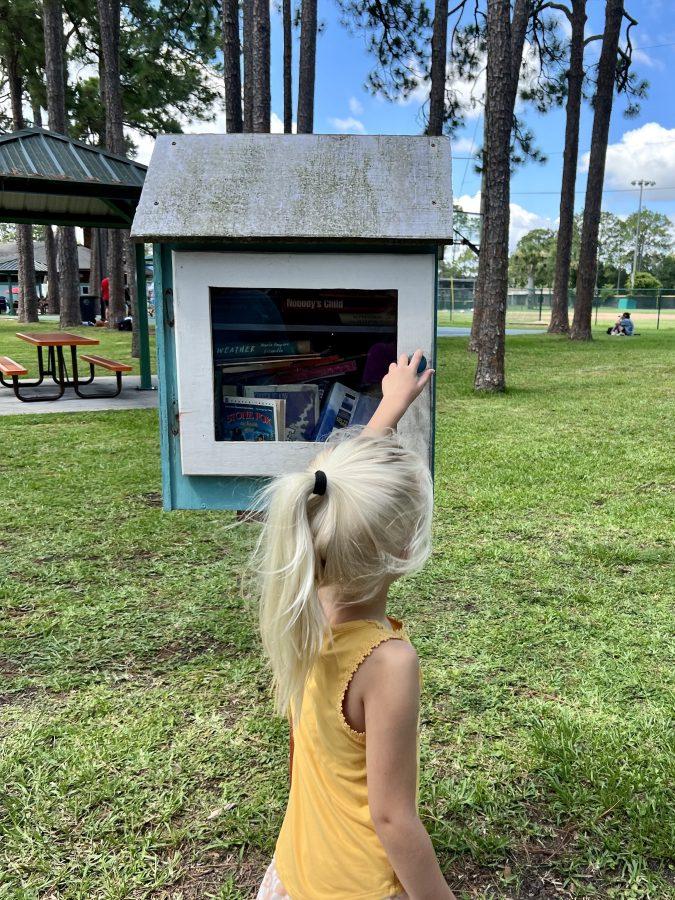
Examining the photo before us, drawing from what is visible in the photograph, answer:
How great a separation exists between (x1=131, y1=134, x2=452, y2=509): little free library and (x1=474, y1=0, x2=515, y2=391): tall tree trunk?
734 cm

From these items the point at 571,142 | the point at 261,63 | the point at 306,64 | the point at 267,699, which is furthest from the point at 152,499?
the point at 571,142

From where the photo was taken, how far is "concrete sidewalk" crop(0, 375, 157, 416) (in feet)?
26.2

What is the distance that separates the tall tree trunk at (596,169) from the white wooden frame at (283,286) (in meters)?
16.0

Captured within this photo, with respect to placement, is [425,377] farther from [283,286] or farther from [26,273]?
[26,273]

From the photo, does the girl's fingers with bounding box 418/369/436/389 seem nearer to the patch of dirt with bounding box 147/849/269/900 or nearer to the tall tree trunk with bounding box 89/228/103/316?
the patch of dirt with bounding box 147/849/269/900

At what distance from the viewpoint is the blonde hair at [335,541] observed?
1.15 metres

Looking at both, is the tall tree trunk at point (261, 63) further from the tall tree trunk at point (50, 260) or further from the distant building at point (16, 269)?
the distant building at point (16, 269)

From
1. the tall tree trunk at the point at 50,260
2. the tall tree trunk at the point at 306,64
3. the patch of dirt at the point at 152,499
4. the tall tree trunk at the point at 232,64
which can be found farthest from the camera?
the tall tree trunk at the point at 50,260

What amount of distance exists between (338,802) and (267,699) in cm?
135

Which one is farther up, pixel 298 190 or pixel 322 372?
pixel 298 190

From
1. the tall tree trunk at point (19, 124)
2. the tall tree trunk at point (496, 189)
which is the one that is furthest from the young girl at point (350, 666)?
the tall tree trunk at point (19, 124)

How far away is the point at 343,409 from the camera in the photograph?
201 cm

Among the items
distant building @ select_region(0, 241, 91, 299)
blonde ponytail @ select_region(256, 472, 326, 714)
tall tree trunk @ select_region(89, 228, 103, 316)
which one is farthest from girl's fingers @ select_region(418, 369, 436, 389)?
distant building @ select_region(0, 241, 91, 299)

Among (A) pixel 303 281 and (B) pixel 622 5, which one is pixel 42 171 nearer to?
(A) pixel 303 281
